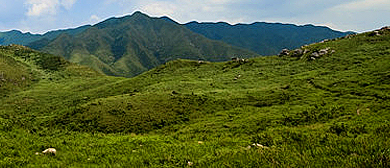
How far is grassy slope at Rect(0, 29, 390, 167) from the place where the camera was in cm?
830

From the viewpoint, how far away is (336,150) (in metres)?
7.16

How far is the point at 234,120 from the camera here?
3538 centimetres

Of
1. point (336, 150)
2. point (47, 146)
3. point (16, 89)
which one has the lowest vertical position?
point (16, 89)

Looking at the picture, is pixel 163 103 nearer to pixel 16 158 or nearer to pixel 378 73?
pixel 16 158

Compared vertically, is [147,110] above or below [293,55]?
below

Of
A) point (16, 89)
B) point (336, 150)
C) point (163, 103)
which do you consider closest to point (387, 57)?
point (163, 103)

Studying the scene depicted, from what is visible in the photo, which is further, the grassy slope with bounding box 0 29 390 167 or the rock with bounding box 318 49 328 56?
the rock with bounding box 318 49 328 56

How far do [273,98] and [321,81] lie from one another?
51.5 feet

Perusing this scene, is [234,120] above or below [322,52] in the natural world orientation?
below

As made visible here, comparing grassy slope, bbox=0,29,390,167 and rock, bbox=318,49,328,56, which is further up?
rock, bbox=318,49,328,56

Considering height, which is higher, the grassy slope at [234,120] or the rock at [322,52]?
the rock at [322,52]

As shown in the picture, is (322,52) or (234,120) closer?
(234,120)

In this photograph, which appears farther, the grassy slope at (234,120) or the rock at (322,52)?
the rock at (322,52)

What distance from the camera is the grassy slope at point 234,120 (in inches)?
327
